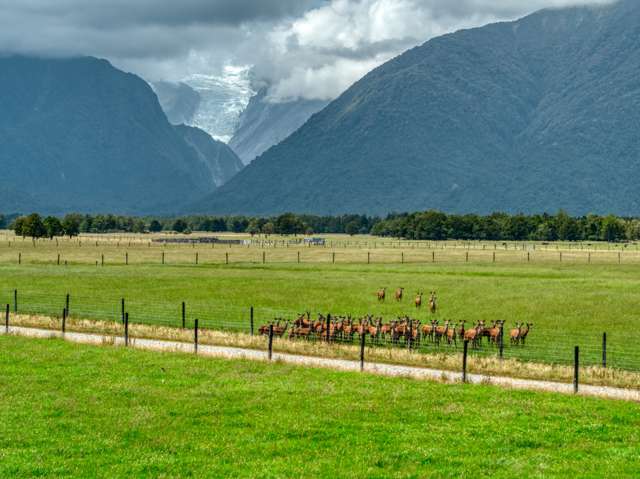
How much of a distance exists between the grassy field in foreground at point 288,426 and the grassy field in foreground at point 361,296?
1137cm

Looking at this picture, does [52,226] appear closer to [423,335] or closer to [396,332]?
[423,335]

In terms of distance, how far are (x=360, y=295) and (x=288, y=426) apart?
38.3m

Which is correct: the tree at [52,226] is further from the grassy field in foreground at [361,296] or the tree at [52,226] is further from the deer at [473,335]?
the deer at [473,335]

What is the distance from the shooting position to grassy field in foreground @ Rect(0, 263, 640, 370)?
4297 centimetres

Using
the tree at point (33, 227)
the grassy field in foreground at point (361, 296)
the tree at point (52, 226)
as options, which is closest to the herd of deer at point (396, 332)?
the grassy field in foreground at point (361, 296)

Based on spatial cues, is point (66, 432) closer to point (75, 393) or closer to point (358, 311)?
point (75, 393)

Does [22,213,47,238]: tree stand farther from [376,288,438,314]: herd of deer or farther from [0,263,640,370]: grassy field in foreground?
[376,288,438,314]: herd of deer

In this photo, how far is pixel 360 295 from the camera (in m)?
58.9

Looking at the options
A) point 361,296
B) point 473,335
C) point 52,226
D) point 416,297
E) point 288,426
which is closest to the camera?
point 288,426

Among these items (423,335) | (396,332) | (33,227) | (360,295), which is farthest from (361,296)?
(33,227)

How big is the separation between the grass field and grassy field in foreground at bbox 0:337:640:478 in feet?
38.1

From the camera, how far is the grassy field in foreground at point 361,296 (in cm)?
4297

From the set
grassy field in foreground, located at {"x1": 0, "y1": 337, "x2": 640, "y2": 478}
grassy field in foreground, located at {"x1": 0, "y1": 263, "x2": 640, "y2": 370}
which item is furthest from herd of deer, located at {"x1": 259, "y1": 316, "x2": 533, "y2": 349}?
grassy field in foreground, located at {"x1": 0, "y1": 337, "x2": 640, "y2": 478}

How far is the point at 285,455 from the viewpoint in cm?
1845
